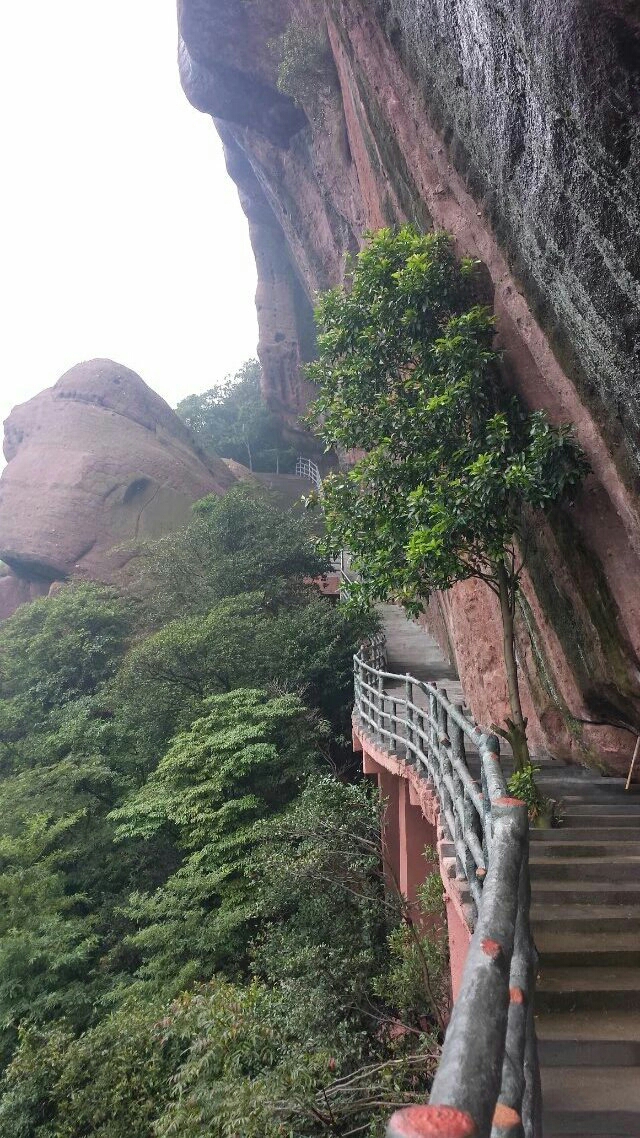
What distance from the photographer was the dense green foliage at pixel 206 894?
5793 millimetres

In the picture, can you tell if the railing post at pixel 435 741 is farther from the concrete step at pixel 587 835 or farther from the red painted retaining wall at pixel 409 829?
the concrete step at pixel 587 835

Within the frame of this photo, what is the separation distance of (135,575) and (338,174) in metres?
13.1

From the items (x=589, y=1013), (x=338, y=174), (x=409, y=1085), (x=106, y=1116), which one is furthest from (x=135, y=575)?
(x=589, y=1013)

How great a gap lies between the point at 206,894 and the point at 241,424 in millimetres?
29173

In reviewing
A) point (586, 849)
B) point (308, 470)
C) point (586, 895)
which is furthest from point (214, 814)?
point (308, 470)

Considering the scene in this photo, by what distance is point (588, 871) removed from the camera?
4.07 meters

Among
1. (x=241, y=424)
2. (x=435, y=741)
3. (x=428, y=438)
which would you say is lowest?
(x=435, y=741)

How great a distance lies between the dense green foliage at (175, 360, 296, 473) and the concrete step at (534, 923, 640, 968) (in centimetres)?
3083

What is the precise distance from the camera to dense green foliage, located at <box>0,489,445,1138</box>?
5.79 metres

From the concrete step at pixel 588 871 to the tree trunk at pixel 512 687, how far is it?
89cm

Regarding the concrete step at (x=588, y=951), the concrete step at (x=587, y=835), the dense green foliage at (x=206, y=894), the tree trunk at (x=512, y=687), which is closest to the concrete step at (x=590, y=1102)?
the concrete step at (x=588, y=951)

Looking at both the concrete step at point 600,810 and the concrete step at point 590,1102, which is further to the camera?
the concrete step at point 600,810

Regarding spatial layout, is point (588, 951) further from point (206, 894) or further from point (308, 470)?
point (308, 470)

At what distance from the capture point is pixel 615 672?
609 centimetres
